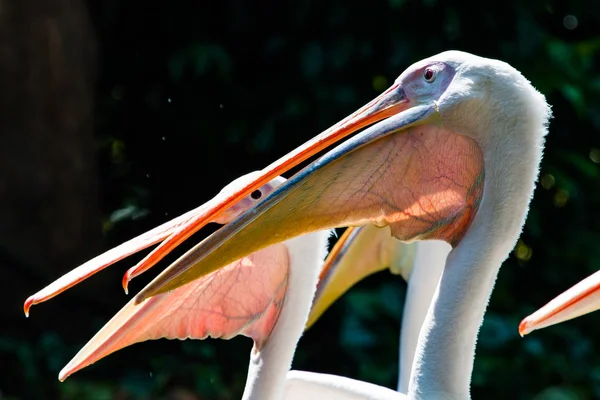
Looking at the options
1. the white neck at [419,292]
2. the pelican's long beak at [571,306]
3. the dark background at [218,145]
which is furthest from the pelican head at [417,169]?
the dark background at [218,145]

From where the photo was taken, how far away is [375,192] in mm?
2191

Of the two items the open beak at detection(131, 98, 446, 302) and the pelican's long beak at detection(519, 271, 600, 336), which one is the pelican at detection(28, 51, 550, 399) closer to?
the open beak at detection(131, 98, 446, 302)

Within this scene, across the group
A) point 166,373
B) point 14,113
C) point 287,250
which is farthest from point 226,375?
point 287,250

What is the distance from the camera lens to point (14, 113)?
16.6 feet

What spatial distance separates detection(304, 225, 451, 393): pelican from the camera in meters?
3.27

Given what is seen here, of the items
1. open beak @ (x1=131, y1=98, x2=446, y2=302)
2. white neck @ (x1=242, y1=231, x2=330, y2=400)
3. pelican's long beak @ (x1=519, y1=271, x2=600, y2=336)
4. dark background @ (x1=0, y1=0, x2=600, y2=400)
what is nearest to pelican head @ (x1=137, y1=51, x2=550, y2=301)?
open beak @ (x1=131, y1=98, x2=446, y2=302)

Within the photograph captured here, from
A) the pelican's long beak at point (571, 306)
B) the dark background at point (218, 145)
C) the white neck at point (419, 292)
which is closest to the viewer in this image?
the pelican's long beak at point (571, 306)

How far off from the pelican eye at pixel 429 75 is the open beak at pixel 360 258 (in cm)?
130

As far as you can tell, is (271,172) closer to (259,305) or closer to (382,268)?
(259,305)

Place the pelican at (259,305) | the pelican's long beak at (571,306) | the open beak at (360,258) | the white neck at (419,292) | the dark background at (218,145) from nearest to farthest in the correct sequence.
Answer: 1. the pelican's long beak at (571,306)
2. the pelican at (259,305)
3. the white neck at (419,292)
4. the open beak at (360,258)
5. the dark background at (218,145)

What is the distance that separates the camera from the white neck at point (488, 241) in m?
2.10

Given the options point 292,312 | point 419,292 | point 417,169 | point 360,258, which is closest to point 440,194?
point 417,169

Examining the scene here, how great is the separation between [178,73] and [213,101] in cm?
26

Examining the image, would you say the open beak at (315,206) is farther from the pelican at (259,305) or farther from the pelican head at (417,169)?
the pelican at (259,305)
